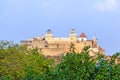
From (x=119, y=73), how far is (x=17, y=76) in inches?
1100

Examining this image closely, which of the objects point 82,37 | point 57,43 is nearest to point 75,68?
point 57,43

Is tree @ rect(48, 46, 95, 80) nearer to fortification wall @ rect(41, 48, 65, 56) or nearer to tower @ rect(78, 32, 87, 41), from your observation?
fortification wall @ rect(41, 48, 65, 56)

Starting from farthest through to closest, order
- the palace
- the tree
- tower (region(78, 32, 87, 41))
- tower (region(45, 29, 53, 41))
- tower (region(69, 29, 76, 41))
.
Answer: tower (region(78, 32, 87, 41)), tower (region(69, 29, 76, 41)), tower (region(45, 29, 53, 41)), the palace, the tree

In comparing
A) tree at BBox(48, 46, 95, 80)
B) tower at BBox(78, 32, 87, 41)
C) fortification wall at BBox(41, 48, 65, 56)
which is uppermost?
tower at BBox(78, 32, 87, 41)

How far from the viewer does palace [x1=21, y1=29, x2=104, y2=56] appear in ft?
402

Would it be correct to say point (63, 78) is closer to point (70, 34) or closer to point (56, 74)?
point (56, 74)

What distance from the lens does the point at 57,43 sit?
12838 cm

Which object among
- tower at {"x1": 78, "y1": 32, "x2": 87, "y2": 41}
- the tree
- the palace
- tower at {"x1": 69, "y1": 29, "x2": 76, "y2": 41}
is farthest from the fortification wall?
the tree

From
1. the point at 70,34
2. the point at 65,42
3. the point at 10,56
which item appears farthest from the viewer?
the point at 70,34

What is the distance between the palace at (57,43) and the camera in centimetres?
12256

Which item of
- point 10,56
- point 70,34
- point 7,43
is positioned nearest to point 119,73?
point 10,56

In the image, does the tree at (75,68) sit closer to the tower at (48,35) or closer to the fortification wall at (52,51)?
the fortification wall at (52,51)

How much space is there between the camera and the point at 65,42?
128 meters

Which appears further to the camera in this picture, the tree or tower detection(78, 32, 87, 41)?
tower detection(78, 32, 87, 41)
